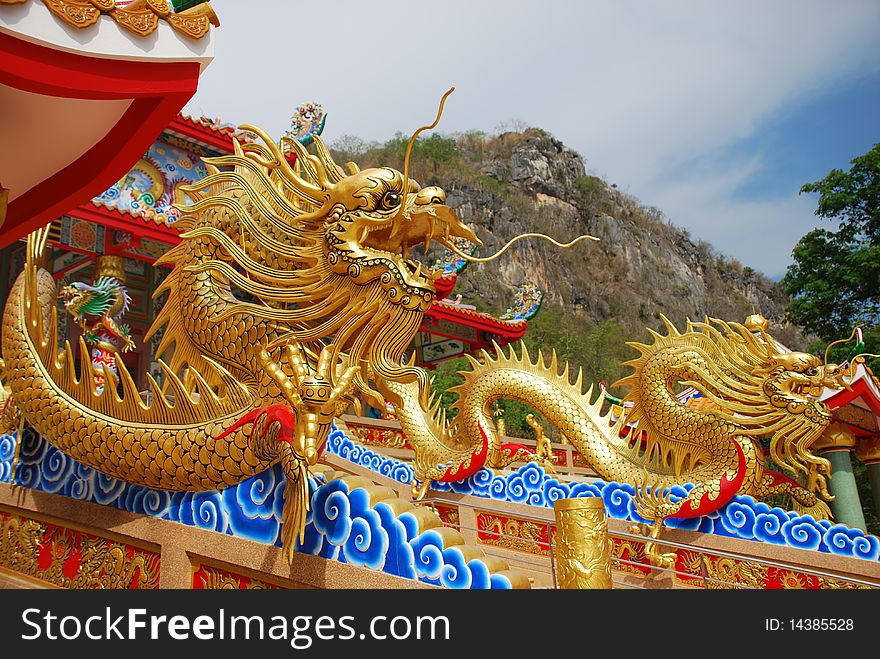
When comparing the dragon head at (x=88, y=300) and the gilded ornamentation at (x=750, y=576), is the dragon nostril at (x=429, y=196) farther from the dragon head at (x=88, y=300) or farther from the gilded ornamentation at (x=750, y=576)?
the dragon head at (x=88, y=300)

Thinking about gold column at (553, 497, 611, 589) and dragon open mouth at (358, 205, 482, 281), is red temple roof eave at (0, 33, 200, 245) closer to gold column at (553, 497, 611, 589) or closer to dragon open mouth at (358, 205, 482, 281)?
dragon open mouth at (358, 205, 482, 281)

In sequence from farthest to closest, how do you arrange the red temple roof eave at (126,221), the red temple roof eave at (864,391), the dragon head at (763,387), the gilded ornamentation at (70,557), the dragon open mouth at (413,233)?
the red temple roof eave at (864,391) < the red temple roof eave at (126,221) < the dragon head at (763,387) < the dragon open mouth at (413,233) < the gilded ornamentation at (70,557)

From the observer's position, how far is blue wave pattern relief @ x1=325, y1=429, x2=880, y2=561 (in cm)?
598

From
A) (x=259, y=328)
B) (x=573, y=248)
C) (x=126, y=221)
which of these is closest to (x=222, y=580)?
(x=259, y=328)

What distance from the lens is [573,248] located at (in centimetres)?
4306

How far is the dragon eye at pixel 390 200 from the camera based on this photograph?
13.9ft

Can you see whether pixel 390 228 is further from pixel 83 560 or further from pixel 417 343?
pixel 417 343

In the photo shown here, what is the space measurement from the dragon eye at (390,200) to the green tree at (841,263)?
12.6 meters

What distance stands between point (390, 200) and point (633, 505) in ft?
14.1

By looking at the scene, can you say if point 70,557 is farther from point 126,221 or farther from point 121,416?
point 126,221

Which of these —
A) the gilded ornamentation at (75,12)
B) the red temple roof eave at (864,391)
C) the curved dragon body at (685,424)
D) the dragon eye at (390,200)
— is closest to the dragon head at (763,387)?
the curved dragon body at (685,424)

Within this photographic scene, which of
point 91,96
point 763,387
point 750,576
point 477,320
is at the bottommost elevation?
point 750,576

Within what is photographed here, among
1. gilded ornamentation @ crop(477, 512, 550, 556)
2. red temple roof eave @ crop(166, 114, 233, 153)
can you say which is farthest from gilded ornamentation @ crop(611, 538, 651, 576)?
red temple roof eave @ crop(166, 114, 233, 153)

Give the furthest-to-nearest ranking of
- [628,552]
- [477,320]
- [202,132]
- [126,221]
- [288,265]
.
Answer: [477,320] < [202,132] < [126,221] < [628,552] < [288,265]
